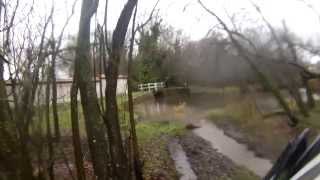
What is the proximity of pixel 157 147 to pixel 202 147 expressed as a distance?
3006 mm

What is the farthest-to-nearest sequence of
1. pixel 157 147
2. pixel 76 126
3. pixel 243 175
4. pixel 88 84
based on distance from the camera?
pixel 157 147, pixel 243 175, pixel 76 126, pixel 88 84

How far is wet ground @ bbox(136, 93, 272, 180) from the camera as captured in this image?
17.0 meters

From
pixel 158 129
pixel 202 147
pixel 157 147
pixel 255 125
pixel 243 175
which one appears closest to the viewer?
pixel 243 175

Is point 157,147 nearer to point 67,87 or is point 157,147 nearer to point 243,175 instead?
point 243,175

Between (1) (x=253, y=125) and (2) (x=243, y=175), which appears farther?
(1) (x=253, y=125)

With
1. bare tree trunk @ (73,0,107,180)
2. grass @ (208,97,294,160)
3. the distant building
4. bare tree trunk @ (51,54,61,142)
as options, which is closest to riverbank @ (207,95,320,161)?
grass @ (208,97,294,160)

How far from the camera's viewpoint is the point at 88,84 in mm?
7305

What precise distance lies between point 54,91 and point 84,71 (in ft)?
4.10

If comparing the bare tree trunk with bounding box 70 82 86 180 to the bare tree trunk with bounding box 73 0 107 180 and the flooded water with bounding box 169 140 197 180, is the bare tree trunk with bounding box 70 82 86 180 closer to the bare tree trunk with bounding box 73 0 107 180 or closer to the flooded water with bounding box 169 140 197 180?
the bare tree trunk with bounding box 73 0 107 180

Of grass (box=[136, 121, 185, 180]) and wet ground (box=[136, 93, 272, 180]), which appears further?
wet ground (box=[136, 93, 272, 180])

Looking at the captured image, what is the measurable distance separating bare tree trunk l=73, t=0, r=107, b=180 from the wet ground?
819 centimetres

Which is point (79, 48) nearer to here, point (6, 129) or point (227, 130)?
point (6, 129)

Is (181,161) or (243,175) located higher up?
(243,175)

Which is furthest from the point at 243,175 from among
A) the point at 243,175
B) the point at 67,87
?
the point at 67,87
